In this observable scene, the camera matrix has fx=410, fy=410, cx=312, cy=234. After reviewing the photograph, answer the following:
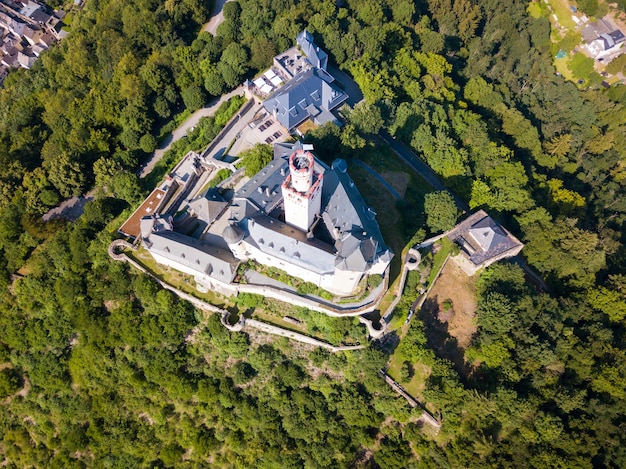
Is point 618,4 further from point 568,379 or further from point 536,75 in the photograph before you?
point 568,379

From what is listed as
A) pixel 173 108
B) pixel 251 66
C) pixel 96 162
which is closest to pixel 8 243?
pixel 96 162

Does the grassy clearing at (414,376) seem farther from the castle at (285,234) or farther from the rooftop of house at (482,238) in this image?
the rooftop of house at (482,238)

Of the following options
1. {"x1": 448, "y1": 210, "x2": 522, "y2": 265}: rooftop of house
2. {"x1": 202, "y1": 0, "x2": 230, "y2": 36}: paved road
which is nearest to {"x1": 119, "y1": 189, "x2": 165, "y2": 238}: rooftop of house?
{"x1": 202, "y1": 0, "x2": 230, "y2": 36}: paved road

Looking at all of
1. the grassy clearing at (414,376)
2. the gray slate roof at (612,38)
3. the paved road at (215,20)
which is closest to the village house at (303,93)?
the paved road at (215,20)

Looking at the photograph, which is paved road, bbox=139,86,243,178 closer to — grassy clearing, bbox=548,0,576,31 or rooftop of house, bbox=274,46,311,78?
rooftop of house, bbox=274,46,311,78

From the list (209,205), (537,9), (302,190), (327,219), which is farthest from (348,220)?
(537,9)

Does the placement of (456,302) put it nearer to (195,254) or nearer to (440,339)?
(440,339)
